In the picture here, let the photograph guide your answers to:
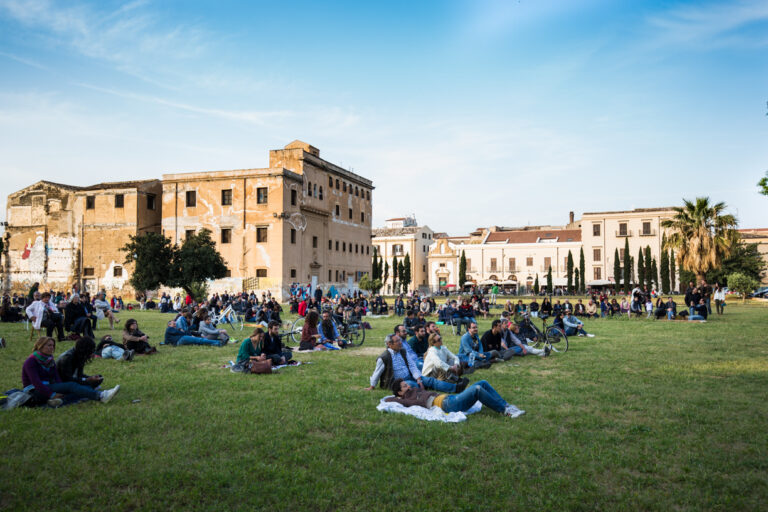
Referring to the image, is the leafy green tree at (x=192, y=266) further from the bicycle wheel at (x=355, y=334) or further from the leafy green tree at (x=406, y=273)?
the leafy green tree at (x=406, y=273)

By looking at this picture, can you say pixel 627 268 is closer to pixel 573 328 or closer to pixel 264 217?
pixel 264 217

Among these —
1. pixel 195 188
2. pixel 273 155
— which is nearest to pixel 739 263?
pixel 273 155

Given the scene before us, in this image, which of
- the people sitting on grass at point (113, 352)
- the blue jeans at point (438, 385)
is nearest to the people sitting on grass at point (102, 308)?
the people sitting on grass at point (113, 352)

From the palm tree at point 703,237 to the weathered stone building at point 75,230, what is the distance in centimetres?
4194

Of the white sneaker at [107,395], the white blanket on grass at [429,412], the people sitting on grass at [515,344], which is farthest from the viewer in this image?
the people sitting on grass at [515,344]

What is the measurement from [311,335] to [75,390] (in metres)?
7.03

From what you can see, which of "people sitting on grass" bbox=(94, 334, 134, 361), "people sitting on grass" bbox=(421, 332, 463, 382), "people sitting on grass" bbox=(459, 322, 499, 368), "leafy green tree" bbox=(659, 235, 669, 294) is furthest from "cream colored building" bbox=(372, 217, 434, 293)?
"people sitting on grass" bbox=(421, 332, 463, 382)

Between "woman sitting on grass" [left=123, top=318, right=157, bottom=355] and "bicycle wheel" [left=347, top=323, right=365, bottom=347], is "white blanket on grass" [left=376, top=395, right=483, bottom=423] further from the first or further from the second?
"bicycle wheel" [left=347, top=323, right=365, bottom=347]

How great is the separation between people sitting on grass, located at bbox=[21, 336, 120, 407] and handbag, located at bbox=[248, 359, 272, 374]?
2.98 meters

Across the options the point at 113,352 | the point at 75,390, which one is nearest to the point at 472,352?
the point at 75,390

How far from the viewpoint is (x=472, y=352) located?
10953mm

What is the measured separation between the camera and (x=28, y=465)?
526 cm

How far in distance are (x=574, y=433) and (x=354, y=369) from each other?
18.2ft

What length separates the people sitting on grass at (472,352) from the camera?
431 inches
